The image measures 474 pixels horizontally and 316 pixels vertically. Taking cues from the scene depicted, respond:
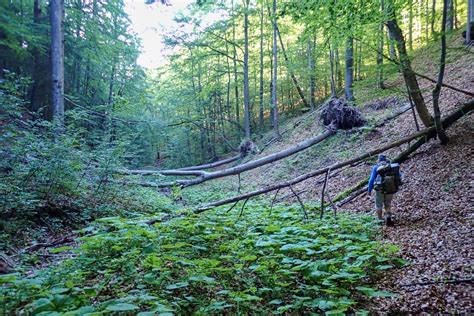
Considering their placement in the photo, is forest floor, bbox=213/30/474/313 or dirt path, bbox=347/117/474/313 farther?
forest floor, bbox=213/30/474/313

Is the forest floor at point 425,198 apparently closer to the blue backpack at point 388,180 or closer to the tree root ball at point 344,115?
the tree root ball at point 344,115

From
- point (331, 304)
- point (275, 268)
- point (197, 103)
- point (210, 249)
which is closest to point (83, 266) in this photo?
point (210, 249)

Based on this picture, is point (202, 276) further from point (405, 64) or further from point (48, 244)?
point (405, 64)

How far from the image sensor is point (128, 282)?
3.30 metres

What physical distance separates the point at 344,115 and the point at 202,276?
435 inches

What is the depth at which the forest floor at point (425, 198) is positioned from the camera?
132 inches

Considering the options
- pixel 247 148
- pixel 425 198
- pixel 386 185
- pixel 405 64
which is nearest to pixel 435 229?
pixel 386 185

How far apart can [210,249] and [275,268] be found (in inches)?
45.9

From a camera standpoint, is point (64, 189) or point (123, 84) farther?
point (123, 84)

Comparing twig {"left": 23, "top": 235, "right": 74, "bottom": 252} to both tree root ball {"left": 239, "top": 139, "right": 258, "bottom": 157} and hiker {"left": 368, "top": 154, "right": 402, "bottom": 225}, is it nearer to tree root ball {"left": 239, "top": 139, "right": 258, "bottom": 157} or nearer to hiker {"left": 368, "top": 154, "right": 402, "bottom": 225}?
hiker {"left": 368, "top": 154, "right": 402, "bottom": 225}

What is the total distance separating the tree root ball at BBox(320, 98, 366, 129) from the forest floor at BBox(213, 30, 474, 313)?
0.56 metres

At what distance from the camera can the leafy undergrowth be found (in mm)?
2711

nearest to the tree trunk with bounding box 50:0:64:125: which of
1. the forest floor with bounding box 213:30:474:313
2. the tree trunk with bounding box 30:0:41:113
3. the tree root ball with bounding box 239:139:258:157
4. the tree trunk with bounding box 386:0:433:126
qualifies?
the tree trunk with bounding box 30:0:41:113

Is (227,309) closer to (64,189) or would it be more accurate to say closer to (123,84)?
(64,189)
